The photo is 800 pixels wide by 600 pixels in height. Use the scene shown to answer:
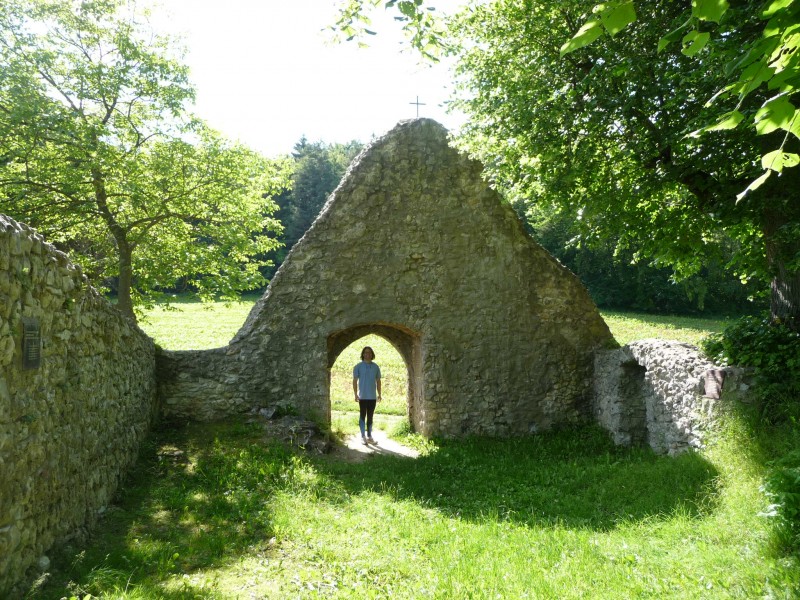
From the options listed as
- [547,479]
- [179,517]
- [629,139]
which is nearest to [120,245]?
[179,517]

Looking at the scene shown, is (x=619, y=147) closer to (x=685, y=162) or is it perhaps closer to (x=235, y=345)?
(x=685, y=162)

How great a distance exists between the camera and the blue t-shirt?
433 inches

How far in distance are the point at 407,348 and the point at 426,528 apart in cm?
641

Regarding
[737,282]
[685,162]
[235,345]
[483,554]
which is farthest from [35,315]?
[737,282]

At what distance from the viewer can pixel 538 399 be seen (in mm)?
10656

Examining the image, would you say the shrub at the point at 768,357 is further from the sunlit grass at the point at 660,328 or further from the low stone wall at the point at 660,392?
the sunlit grass at the point at 660,328

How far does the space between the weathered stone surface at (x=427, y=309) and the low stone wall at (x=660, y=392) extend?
2.48 ft

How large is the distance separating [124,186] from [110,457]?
6.48 m

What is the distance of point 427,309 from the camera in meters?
10.6

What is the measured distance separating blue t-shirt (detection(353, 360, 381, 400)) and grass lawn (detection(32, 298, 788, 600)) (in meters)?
1.71

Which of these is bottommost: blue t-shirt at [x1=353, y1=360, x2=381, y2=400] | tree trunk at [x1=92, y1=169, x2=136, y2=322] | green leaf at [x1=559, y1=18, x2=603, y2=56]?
blue t-shirt at [x1=353, y1=360, x2=381, y2=400]

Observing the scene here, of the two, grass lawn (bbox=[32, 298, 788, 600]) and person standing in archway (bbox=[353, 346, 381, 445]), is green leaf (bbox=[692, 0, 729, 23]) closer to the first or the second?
grass lawn (bbox=[32, 298, 788, 600])

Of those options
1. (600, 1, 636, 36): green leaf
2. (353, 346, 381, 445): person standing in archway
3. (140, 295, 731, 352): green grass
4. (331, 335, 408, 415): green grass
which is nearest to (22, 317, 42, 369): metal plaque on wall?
(600, 1, 636, 36): green leaf

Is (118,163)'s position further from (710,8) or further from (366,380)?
(710,8)
